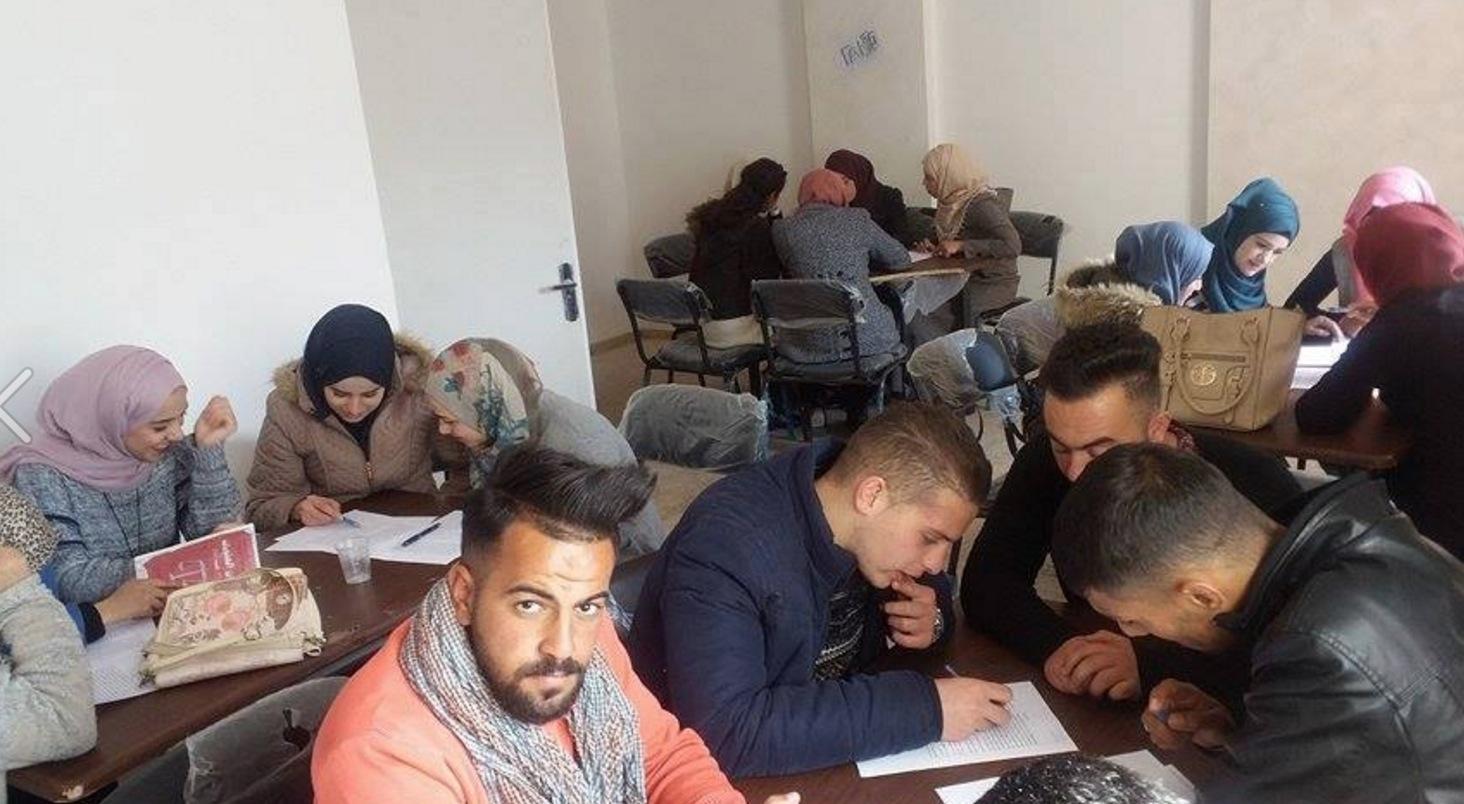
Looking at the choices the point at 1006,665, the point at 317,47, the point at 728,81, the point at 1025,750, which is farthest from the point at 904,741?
the point at 728,81

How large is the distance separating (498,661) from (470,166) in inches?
120

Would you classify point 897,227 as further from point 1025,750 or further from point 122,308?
point 1025,750

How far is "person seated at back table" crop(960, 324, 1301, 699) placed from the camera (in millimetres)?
1442

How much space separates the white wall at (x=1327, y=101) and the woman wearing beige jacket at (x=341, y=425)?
14.3 ft

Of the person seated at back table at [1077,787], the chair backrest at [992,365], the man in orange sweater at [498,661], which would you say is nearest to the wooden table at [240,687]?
the man in orange sweater at [498,661]

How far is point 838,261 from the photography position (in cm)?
471

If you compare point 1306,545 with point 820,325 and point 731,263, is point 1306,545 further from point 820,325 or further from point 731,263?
point 731,263

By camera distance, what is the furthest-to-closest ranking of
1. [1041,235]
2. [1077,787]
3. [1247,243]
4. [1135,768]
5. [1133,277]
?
[1041,235], [1247,243], [1133,277], [1135,768], [1077,787]

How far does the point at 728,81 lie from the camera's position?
7.24 meters

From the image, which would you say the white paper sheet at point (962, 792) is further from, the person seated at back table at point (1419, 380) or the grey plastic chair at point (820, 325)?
the grey plastic chair at point (820, 325)

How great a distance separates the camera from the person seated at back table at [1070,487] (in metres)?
1.44

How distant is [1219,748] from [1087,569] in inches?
11.5

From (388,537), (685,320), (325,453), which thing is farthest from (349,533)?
(685,320)

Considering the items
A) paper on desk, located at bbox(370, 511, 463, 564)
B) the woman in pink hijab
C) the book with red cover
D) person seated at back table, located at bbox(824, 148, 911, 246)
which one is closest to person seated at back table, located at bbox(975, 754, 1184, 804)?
paper on desk, located at bbox(370, 511, 463, 564)
